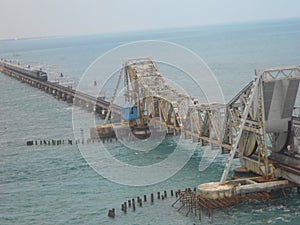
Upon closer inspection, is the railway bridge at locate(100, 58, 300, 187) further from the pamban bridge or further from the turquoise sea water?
the turquoise sea water

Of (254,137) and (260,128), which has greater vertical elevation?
(260,128)

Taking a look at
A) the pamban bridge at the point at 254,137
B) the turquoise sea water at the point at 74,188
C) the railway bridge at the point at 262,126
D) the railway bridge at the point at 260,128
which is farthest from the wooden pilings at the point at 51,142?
the railway bridge at the point at 262,126

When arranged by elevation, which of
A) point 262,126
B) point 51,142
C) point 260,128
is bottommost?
point 51,142

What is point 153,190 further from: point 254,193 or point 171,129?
point 171,129

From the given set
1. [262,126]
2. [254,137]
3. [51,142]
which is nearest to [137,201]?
[254,137]

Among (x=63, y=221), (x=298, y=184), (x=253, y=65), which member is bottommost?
(x=63, y=221)

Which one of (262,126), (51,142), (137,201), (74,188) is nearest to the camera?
(262,126)

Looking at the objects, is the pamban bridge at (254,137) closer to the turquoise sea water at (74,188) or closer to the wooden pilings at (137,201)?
the turquoise sea water at (74,188)

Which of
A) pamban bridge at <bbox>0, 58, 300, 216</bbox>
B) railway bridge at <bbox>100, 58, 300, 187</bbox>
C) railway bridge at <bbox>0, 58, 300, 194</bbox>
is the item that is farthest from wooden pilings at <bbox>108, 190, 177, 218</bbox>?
railway bridge at <bbox>100, 58, 300, 187</bbox>

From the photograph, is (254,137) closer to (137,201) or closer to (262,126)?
(262,126)

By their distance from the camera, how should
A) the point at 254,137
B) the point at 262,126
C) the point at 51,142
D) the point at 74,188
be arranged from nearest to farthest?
the point at 262,126 → the point at 254,137 → the point at 74,188 → the point at 51,142

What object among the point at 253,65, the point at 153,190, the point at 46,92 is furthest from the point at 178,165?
the point at 253,65
